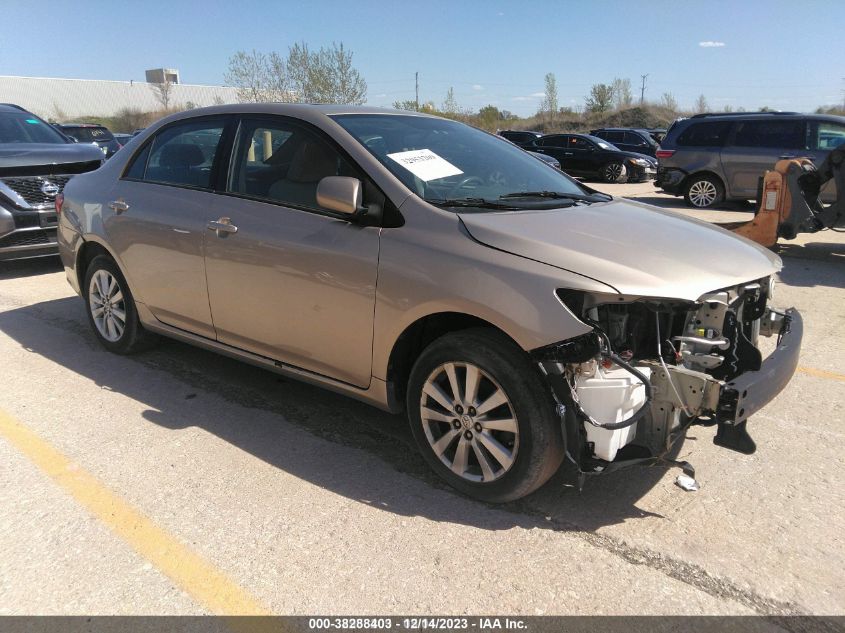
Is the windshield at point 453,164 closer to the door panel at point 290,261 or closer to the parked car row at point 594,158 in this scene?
the door panel at point 290,261

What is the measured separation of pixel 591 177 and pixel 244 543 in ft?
65.5

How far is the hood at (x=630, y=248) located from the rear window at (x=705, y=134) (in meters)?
10.1

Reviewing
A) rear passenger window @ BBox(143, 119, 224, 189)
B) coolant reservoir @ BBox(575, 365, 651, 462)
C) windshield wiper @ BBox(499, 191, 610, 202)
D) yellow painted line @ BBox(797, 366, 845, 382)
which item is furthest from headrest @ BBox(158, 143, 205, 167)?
yellow painted line @ BBox(797, 366, 845, 382)

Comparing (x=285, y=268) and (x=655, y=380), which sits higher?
(x=285, y=268)

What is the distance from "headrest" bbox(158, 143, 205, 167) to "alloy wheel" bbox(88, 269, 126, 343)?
0.99m

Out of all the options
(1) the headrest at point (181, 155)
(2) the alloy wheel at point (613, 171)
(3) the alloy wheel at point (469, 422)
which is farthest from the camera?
(2) the alloy wheel at point (613, 171)

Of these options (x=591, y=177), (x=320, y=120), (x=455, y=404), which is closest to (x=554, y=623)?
(x=455, y=404)

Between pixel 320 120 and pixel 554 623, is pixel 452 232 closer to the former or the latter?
pixel 320 120

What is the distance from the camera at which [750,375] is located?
9.25 feet

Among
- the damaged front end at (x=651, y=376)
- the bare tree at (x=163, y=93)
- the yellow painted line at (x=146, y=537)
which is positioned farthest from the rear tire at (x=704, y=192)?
the bare tree at (x=163, y=93)

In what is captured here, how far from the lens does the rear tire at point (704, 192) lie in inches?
499

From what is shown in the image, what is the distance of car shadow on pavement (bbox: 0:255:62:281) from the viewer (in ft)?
26.4

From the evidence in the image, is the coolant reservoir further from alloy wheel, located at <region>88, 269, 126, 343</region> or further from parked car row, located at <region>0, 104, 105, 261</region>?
parked car row, located at <region>0, 104, 105, 261</region>

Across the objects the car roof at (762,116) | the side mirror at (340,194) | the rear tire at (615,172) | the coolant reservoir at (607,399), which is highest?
the car roof at (762,116)
